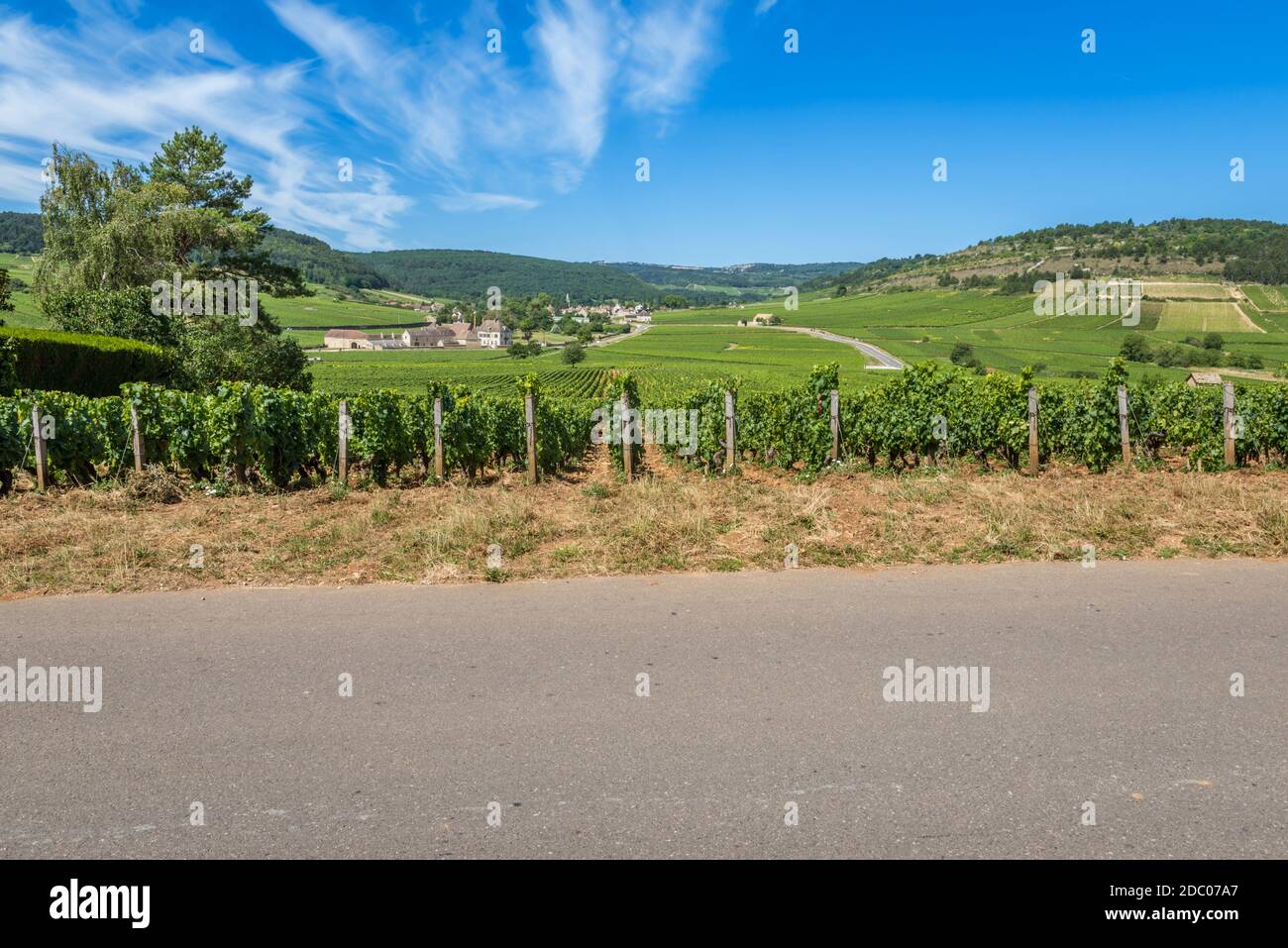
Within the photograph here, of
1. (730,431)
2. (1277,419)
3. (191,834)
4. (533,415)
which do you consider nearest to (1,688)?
(191,834)

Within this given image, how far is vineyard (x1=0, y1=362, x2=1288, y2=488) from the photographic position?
12.8m

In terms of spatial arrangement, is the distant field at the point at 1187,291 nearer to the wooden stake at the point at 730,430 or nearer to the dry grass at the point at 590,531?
the wooden stake at the point at 730,430

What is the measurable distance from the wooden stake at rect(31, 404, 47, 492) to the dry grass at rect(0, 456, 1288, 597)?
0.60m

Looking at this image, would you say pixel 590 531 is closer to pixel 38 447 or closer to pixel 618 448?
pixel 618 448

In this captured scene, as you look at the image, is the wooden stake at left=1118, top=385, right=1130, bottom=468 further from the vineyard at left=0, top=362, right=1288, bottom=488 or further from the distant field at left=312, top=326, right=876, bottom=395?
the distant field at left=312, top=326, right=876, bottom=395

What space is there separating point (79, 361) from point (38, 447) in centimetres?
1717

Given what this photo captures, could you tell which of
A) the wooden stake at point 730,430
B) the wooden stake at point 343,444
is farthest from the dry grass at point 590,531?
the wooden stake at point 730,430

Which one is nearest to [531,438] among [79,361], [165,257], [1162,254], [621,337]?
[79,361]

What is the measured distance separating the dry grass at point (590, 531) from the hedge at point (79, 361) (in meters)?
15.7

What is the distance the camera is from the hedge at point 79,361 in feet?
77.3

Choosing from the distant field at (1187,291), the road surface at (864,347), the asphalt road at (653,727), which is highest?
the distant field at (1187,291)

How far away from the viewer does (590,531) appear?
899 cm
